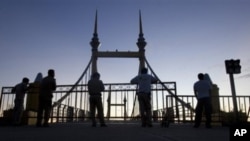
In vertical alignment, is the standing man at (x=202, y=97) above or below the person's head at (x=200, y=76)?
below

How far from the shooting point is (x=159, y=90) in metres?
12.3

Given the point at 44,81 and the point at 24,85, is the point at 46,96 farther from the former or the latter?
the point at 24,85

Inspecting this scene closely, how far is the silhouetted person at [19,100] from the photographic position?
8.75 meters

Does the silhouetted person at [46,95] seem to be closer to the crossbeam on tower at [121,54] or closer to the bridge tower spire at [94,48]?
the bridge tower spire at [94,48]

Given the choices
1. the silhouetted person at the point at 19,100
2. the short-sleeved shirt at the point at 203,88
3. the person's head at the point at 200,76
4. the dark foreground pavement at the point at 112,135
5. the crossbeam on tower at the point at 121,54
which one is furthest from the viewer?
the crossbeam on tower at the point at 121,54

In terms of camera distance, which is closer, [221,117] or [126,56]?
[221,117]

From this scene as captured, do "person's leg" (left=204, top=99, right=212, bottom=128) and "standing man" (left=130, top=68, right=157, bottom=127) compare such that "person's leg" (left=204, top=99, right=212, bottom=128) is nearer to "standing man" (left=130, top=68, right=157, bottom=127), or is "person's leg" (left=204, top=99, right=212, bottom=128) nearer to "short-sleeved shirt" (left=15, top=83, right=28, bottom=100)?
"standing man" (left=130, top=68, right=157, bottom=127)

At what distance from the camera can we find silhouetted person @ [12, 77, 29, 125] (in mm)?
8750

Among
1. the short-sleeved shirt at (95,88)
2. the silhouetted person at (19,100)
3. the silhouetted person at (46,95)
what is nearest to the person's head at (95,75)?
the short-sleeved shirt at (95,88)

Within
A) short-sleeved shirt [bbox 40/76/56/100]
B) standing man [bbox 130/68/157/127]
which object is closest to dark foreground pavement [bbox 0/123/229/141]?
standing man [bbox 130/68/157/127]

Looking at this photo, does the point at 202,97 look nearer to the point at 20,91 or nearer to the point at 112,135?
the point at 112,135

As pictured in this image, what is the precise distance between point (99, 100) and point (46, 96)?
1544mm

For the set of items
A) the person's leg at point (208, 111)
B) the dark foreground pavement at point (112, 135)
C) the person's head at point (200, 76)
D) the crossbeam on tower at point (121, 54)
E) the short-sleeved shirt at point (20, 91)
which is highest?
the crossbeam on tower at point (121, 54)

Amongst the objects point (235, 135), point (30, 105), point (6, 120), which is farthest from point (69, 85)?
point (235, 135)
